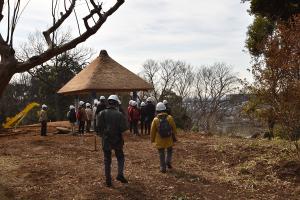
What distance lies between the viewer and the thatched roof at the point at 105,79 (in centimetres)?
2275

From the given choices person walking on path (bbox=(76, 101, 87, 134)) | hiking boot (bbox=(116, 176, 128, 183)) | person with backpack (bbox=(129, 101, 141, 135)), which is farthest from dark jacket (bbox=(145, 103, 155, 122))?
hiking boot (bbox=(116, 176, 128, 183))

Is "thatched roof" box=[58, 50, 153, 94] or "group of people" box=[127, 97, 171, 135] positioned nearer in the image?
"group of people" box=[127, 97, 171, 135]

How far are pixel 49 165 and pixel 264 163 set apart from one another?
5838 millimetres

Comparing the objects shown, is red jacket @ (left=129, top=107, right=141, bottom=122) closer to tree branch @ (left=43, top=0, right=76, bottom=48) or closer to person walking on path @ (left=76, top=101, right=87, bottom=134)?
person walking on path @ (left=76, top=101, right=87, bottom=134)

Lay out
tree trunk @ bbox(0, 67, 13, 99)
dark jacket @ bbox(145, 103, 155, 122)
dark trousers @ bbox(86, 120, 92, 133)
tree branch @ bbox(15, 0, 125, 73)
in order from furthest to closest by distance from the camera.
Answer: dark trousers @ bbox(86, 120, 92, 133), dark jacket @ bbox(145, 103, 155, 122), tree branch @ bbox(15, 0, 125, 73), tree trunk @ bbox(0, 67, 13, 99)

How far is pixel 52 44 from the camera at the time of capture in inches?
309

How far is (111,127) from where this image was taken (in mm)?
9359

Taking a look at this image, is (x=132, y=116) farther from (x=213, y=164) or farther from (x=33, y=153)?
(x=213, y=164)

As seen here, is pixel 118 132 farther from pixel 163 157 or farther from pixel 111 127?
pixel 163 157

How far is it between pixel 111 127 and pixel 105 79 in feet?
46.4

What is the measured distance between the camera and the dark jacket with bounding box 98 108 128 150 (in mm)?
9375

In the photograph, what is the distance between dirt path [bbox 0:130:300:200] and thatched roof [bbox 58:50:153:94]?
741 cm

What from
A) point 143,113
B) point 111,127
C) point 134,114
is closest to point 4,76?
point 111,127

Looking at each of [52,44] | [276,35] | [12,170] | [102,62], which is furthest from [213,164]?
[102,62]
